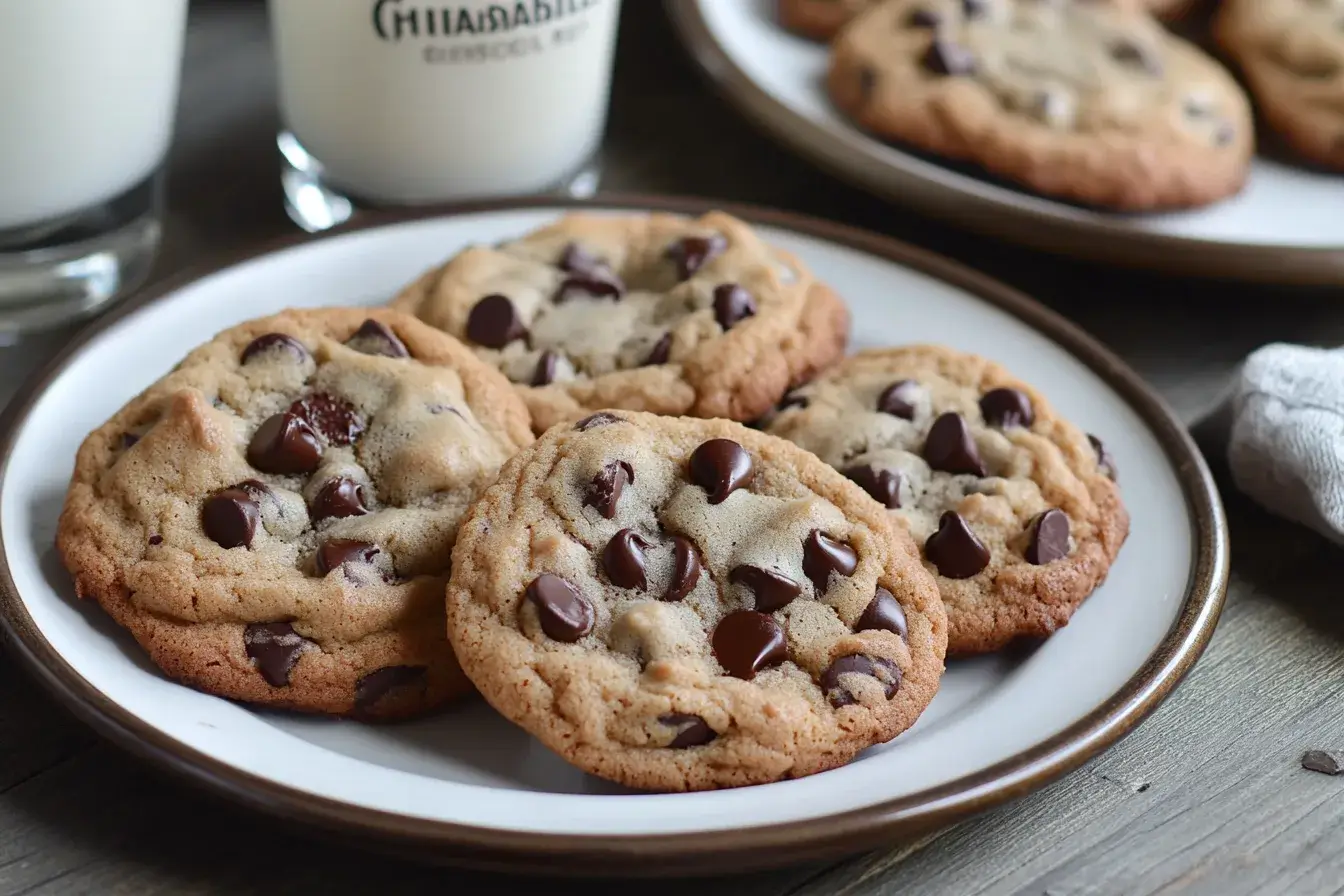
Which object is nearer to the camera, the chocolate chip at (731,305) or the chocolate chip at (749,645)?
the chocolate chip at (749,645)

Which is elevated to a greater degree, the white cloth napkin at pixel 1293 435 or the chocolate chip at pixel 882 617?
the chocolate chip at pixel 882 617

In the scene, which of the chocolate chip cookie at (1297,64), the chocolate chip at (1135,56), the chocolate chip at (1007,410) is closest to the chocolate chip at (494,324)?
the chocolate chip at (1007,410)

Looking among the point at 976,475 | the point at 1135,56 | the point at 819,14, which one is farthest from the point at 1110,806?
the point at 819,14

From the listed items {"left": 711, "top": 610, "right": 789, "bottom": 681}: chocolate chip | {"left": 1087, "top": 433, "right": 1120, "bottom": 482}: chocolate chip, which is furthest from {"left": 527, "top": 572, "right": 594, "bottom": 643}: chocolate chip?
{"left": 1087, "top": 433, "right": 1120, "bottom": 482}: chocolate chip

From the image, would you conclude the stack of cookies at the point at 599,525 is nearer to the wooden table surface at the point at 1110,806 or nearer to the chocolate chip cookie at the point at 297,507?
the chocolate chip cookie at the point at 297,507

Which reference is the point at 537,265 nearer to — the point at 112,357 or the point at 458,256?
the point at 458,256

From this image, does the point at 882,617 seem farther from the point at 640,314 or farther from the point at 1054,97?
the point at 1054,97
